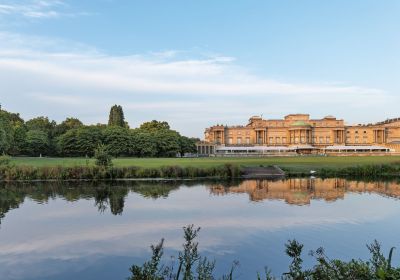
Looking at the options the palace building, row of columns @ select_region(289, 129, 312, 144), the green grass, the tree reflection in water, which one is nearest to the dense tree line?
the green grass

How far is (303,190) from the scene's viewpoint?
38625 millimetres

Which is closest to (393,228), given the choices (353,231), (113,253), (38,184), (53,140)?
(353,231)

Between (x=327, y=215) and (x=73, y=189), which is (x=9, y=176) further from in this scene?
(x=327, y=215)

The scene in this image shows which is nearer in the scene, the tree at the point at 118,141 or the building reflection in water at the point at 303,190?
the building reflection in water at the point at 303,190

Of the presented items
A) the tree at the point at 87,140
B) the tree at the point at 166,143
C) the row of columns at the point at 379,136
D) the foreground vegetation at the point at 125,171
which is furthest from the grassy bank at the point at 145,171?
the row of columns at the point at 379,136

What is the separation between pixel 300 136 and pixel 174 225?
112m

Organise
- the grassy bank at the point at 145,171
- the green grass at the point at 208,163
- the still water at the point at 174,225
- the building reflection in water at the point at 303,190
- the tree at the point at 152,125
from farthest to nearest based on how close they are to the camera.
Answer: the tree at the point at 152,125
the green grass at the point at 208,163
the grassy bank at the point at 145,171
the building reflection in water at the point at 303,190
the still water at the point at 174,225

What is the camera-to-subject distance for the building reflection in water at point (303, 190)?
33.6m

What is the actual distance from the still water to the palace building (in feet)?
287

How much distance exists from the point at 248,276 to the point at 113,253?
587 centimetres

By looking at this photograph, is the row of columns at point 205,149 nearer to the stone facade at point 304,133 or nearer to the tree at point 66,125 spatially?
the stone facade at point 304,133

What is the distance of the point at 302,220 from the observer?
77.0 feet

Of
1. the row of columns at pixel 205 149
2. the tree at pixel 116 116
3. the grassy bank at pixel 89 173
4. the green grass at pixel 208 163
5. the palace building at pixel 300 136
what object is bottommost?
the grassy bank at pixel 89 173

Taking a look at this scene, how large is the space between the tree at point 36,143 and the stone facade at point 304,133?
5372 centimetres
